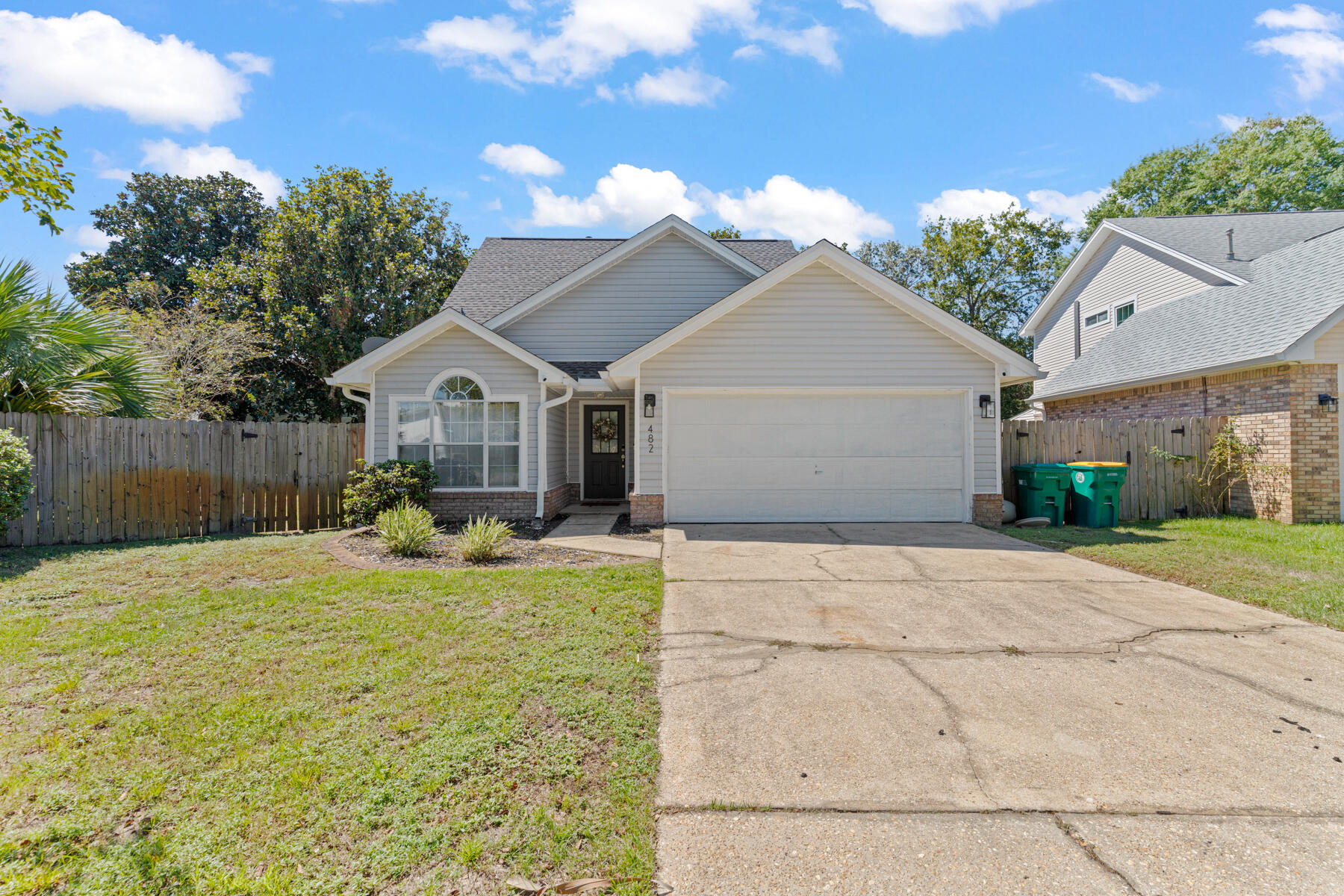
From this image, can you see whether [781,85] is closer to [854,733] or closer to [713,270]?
[713,270]

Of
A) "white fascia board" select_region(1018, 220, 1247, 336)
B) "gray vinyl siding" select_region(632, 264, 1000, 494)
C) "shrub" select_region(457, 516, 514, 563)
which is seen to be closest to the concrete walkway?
"shrub" select_region(457, 516, 514, 563)

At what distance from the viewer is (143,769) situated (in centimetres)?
272

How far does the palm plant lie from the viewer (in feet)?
27.0

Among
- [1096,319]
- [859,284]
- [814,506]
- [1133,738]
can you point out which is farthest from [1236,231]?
[1133,738]

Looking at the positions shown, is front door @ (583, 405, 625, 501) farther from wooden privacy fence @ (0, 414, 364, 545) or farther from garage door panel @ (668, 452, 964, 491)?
wooden privacy fence @ (0, 414, 364, 545)

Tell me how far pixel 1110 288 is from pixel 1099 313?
0.77 metres

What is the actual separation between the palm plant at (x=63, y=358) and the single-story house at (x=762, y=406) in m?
2.94

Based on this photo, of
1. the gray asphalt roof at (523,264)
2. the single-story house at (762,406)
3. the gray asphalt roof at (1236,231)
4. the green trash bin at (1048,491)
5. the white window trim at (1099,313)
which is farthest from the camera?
the white window trim at (1099,313)

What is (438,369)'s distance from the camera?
10523 millimetres

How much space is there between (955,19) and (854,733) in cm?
1027

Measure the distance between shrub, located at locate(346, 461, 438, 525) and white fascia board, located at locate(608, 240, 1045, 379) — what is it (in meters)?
3.69

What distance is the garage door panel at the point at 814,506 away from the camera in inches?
404

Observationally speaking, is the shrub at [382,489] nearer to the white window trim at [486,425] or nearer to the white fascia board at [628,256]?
the white window trim at [486,425]

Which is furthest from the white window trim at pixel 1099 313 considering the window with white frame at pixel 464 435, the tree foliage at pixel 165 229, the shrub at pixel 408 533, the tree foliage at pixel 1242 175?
the tree foliage at pixel 165 229
